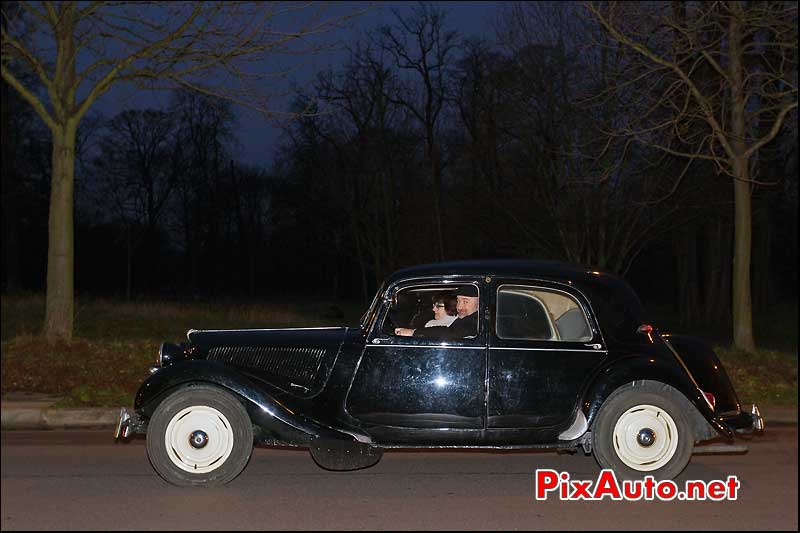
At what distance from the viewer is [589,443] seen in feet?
20.0

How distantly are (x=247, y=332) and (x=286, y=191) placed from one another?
121ft

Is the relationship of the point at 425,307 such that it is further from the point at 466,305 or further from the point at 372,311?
the point at 372,311

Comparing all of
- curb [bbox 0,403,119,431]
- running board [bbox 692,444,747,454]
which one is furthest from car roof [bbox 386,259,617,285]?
curb [bbox 0,403,119,431]

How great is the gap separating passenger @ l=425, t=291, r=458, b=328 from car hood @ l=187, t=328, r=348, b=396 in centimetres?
75

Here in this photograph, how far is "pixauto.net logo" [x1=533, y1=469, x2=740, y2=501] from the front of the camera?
5816 mm

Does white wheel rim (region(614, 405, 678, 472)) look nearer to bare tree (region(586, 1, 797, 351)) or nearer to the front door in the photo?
the front door

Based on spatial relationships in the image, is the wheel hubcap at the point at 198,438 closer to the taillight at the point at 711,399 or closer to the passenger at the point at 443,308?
the passenger at the point at 443,308

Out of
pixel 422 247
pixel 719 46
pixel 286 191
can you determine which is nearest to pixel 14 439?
pixel 719 46

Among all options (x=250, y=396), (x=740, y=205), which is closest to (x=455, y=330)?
(x=250, y=396)

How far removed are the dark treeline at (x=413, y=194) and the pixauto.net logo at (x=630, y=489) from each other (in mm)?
7325

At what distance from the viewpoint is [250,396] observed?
5.89m

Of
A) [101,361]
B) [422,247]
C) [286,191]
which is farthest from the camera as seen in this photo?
[286,191]

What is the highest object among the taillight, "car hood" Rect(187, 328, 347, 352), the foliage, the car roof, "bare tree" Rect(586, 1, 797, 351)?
"bare tree" Rect(586, 1, 797, 351)

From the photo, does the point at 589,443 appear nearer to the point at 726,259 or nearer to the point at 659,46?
the point at 659,46
